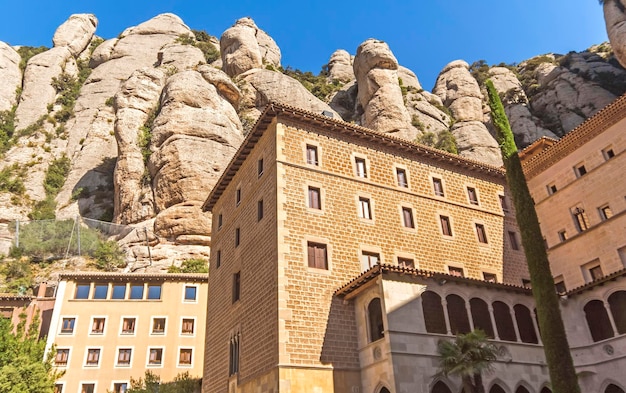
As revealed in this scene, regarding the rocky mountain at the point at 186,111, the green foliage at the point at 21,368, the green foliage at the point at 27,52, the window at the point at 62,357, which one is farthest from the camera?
the green foliage at the point at 27,52

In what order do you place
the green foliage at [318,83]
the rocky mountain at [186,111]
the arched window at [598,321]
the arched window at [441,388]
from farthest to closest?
the green foliage at [318,83] → the rocky mountain at [186,111] → the arched window at [598,321] → the arched window at [441,388]

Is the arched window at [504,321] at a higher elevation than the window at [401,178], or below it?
below

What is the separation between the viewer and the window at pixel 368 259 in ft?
73.3

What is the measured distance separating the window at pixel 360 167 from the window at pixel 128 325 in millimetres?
23902

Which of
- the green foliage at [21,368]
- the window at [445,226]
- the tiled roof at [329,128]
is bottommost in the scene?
the green foliage at [21,368]

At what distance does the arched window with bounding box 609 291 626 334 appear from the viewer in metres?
20.3

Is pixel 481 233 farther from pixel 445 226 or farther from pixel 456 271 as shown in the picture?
pixel 456 271

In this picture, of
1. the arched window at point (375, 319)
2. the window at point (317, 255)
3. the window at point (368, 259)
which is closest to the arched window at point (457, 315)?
the arched window at point (375, 319)

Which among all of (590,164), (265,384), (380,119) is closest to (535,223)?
(265,384)

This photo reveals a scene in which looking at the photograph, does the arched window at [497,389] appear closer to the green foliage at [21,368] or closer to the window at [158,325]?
the green foliage at [21,368]

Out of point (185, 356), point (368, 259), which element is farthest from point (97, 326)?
point (368, 259)

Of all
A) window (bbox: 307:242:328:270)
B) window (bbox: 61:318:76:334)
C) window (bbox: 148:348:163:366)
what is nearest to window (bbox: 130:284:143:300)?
window (bbox: 148:348:163:366)

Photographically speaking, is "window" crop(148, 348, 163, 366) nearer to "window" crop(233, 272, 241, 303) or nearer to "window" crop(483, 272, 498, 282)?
"window" crop(233, 272, 241, 303)

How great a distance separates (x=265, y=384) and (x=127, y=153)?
42.7m
